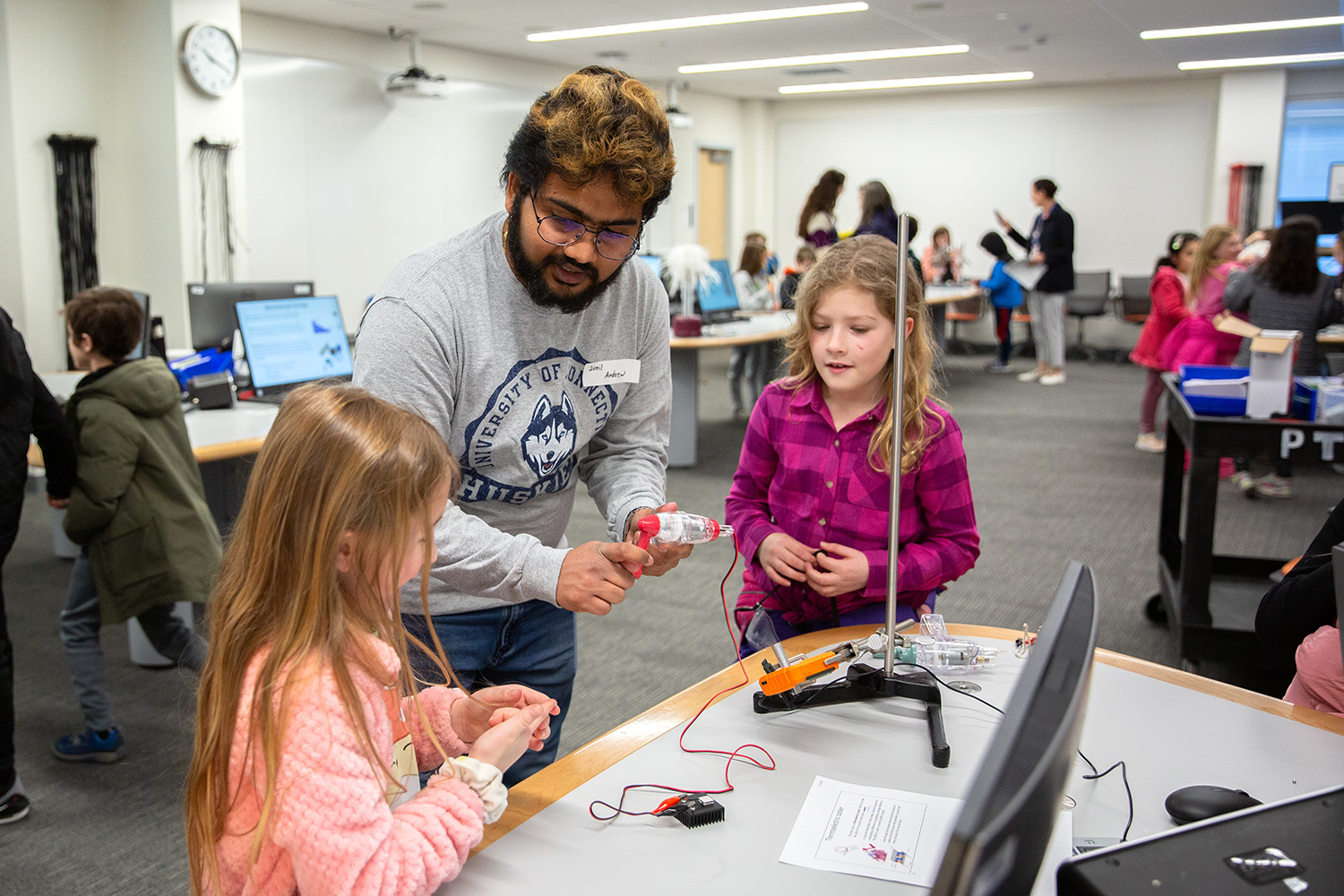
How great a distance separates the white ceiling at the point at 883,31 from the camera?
7188mm

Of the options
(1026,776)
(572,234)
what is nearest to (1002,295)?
(572,234)

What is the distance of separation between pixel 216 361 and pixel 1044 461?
15.1 feet

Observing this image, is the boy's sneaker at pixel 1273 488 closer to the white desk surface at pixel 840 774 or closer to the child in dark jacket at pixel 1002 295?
the white desk surface at pixel 840 774

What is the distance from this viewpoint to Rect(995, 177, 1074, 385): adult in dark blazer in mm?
9023

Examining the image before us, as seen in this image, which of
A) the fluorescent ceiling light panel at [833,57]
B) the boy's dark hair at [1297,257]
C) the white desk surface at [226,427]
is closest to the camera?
the white desk surface at [226,427]

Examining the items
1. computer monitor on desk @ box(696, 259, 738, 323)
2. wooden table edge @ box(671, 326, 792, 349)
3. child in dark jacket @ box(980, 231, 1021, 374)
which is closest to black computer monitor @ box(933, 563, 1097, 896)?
wooden table edge @ box(671, 326, 792, 349)

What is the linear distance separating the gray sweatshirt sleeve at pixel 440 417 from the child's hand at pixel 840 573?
469 millimetres

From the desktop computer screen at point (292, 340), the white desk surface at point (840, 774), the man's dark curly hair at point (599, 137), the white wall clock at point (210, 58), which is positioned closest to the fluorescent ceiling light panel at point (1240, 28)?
the white wall clock at point (210, 58)

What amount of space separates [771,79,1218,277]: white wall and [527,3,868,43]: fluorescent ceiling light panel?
4591 mm

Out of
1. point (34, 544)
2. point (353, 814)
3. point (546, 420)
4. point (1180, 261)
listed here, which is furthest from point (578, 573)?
point (1180, 261)

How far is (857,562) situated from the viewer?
1.58 metres

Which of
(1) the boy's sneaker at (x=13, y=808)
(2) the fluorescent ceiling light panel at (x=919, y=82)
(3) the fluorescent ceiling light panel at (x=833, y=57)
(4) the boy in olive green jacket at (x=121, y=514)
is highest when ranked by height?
(2) the fluorescent ceiling light panel at (x=919, y=82)

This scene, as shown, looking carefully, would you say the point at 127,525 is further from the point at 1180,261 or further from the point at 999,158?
the point at 999,158

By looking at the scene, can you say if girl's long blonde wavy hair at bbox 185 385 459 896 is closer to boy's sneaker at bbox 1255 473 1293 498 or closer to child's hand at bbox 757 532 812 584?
child's hand at bbox 757 532 812 584
